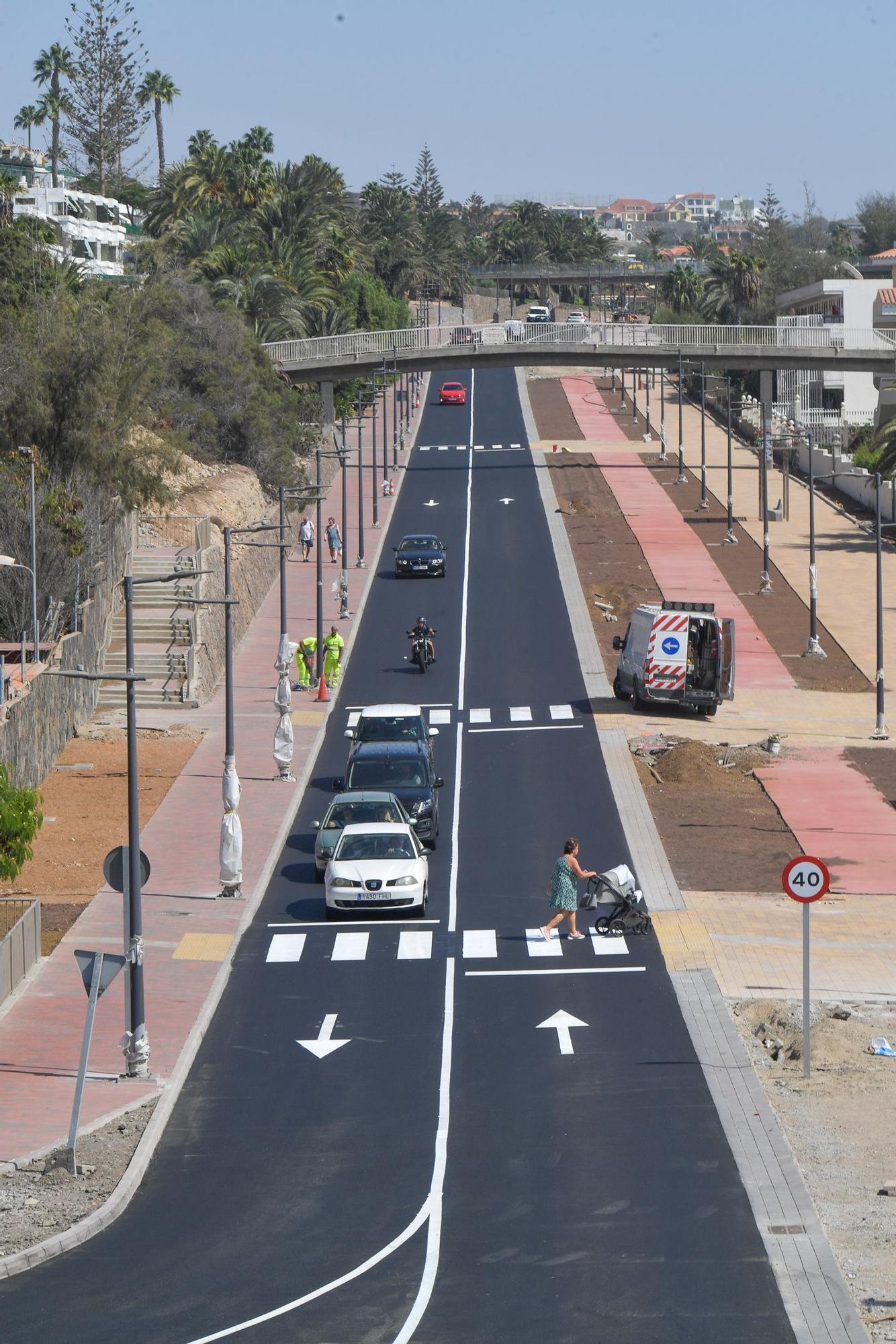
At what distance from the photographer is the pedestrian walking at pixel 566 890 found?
28469mm

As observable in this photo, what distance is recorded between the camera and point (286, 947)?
2888 centimetres

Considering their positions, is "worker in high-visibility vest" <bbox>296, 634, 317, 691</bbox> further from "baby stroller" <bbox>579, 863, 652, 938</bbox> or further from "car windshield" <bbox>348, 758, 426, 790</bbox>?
"baby stroller" <bbox>579, 863, 652, 938</bbox>

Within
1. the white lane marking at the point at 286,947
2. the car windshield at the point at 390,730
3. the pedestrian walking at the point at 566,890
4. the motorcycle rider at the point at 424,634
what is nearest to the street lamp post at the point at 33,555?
the car windshield at the point at 390,730

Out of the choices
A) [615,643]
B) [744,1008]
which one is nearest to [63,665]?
[615,643]

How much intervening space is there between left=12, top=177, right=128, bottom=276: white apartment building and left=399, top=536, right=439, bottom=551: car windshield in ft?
112

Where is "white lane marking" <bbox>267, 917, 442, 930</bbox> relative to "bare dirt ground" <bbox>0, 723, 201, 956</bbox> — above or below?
below

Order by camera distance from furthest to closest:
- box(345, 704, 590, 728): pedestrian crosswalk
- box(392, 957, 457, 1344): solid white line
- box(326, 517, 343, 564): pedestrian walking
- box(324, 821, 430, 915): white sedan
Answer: box(326, 517, 343, 564): pedestrian walking → box(345, 704, 590, 728): pedestrian crosswalk → box(324, 821, 430, 915): white sedan → box(392, 957, 457, 1344): solid white line

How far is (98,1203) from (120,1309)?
272cm

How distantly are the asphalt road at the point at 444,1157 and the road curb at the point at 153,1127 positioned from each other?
161 millimetres

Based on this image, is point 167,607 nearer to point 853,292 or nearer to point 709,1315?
point 709,1315

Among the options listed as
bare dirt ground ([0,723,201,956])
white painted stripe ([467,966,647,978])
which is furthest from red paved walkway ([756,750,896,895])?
bare dirt ground ([0,723,201,956])

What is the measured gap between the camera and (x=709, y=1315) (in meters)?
15.0

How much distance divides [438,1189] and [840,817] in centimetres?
2070

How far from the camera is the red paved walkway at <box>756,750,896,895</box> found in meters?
33.2
